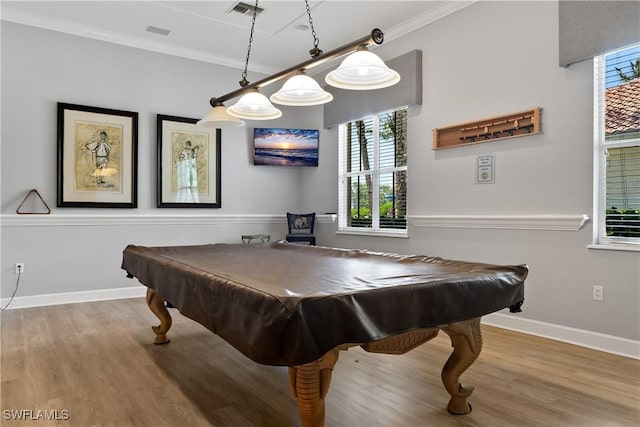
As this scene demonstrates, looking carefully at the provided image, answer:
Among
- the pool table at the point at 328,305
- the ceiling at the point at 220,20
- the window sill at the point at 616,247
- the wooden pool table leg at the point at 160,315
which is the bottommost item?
the wooden pool table leg at the point at 160,315

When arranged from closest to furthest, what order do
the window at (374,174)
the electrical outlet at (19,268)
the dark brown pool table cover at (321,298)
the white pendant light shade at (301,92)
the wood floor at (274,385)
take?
the dark brown pool table cover at (321,298), the wood floor at (274,385), the white pendant light shade at (301,92), the electrical outlet at (19,268), the window at (374,174)

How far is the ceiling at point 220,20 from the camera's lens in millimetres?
4148

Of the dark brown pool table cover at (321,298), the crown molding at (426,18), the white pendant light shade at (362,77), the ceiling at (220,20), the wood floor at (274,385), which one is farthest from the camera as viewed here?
the ceiling at (220,20)

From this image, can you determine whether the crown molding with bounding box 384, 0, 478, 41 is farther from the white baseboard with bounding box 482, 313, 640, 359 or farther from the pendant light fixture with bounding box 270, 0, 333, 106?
the white baseboard with bounding box 482, 313, 640, 359

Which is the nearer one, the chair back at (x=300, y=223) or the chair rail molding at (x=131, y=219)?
the chair rail molding at (x=131, y=219)

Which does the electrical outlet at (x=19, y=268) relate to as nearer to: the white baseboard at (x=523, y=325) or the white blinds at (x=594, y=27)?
the white baseboard at (x=523, y=325)

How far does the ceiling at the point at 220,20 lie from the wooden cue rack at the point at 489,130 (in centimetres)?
115

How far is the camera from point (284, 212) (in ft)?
20.5

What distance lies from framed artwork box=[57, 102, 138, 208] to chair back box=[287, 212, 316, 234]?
1.97 metres

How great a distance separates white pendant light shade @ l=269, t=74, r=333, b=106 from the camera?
8.59 feet

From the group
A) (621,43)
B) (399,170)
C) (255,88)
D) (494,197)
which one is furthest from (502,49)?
(255,88)

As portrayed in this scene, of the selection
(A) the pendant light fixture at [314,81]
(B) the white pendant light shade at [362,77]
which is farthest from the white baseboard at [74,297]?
(B) the white pendant light shade at [362,77]

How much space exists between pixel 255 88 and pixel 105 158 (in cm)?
273

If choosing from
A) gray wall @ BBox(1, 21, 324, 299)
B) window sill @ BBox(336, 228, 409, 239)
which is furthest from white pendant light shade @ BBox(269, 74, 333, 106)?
gray wall @ BBox(1, 21, 324, 299)
